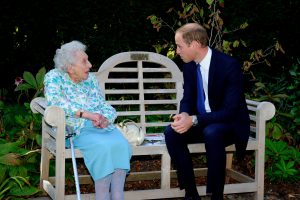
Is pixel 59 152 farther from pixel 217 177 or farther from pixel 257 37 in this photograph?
pixel 257 37

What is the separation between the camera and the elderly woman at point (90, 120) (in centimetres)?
448

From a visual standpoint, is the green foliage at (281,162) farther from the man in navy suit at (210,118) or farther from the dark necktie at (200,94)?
the dark necktie at (200,94)

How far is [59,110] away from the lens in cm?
451

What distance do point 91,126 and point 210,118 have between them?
0.86 metres

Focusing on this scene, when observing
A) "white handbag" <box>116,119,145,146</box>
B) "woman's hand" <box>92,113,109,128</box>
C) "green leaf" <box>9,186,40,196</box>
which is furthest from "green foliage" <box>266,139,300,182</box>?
"green leaf" <box>9,186,40,196</box>

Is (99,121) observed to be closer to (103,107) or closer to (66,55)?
(103,107)

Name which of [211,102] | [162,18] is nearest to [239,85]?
[211,102]

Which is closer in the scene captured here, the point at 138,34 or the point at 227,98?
the point at 227,98

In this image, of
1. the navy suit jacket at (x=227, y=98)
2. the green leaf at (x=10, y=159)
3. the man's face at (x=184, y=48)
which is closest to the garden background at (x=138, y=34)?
the green leaf at (x=10, y=159)

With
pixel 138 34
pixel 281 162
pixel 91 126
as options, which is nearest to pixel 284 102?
pixel 281 162

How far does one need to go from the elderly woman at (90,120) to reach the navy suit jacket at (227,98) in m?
0.67

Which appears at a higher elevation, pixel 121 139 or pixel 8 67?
pixel 8 67

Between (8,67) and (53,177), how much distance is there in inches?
79.2

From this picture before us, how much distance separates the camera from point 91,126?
4734 millimetres
